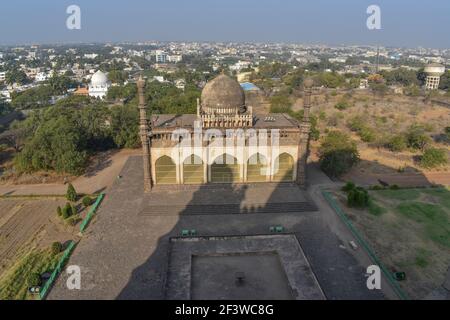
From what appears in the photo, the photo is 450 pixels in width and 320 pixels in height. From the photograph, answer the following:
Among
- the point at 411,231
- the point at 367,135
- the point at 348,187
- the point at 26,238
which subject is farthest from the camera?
the point at 367,135

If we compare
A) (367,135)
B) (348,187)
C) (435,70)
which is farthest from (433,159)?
(435,70)

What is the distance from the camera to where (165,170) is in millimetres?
33562

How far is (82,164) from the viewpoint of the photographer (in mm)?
40281

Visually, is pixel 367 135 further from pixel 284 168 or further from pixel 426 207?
pixel 284 168

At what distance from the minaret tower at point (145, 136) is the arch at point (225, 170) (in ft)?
19.3

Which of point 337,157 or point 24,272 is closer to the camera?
point 24,272

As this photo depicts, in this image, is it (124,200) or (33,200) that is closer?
(124,200)

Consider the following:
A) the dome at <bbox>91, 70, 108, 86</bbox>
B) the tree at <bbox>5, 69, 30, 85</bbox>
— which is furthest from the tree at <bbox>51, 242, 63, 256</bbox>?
the tree at <bbox>5, 69, 30, 85</bbox>

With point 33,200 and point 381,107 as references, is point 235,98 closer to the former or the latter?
point 33,200

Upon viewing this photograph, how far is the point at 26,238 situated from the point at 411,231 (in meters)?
30.6

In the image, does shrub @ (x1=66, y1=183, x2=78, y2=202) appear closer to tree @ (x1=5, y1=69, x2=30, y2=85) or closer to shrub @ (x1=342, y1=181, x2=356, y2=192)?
shrub @ (x1=342, y1=181, x2=356, y2=192)

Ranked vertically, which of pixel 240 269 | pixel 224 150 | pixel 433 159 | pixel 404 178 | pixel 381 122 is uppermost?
pixel 224 150
